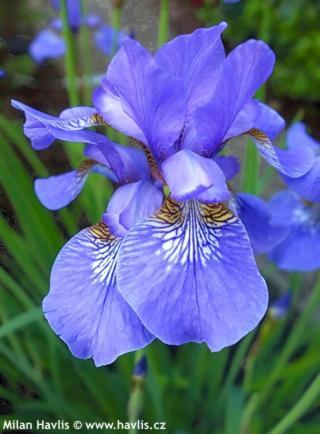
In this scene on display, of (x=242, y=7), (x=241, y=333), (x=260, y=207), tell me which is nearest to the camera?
(x=241, y=333)

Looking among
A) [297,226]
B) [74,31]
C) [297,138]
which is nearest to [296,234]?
[297,226]

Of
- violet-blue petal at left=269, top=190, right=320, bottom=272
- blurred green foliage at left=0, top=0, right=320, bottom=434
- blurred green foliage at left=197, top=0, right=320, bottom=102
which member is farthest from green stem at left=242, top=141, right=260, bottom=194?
blurred green foliage at left=197, top=0, right=320, bottom=102

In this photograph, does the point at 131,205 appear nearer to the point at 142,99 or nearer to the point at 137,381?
the point at 142,99

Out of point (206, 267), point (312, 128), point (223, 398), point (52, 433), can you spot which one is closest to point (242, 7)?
point (206, 267)

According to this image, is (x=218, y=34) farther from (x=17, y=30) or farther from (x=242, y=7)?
(x=17, y=30)

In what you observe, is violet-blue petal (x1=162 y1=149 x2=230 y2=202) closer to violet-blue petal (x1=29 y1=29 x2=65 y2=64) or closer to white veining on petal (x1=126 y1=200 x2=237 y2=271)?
white veining on petal (x1=126 y1=200 x2=237 y2=271)

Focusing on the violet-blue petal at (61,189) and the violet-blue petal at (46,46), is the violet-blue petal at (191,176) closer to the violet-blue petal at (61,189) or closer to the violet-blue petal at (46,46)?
the violet-blue petal at (61,189)
